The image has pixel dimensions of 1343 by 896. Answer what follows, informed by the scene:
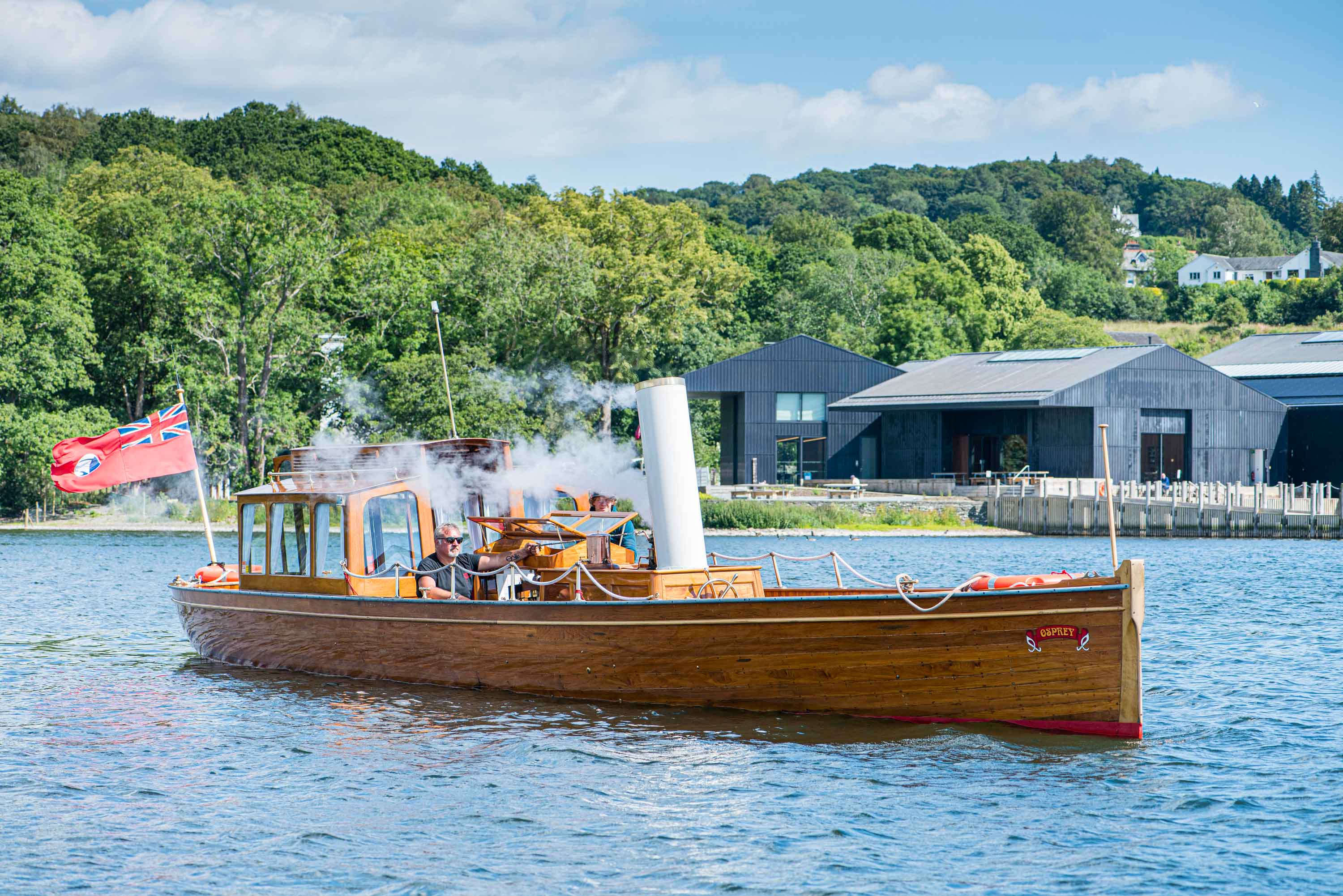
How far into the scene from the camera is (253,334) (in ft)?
199

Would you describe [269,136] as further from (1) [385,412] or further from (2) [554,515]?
(2) [554,515]

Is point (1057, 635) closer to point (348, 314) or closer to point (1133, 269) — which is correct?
point (348, 314)

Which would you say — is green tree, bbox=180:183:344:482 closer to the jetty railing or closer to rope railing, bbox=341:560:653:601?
the jetty railing

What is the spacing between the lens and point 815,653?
1537 cm

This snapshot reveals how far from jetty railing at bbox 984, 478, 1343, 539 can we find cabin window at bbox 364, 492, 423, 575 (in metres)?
40.8

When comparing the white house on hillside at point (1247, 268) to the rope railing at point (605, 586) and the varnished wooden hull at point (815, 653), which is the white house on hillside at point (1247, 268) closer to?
the rope railing at point (605, 586)

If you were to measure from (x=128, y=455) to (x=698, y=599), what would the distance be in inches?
445

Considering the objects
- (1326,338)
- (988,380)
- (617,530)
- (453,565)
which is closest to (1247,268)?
(1326,338)

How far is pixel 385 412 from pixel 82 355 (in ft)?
44.1

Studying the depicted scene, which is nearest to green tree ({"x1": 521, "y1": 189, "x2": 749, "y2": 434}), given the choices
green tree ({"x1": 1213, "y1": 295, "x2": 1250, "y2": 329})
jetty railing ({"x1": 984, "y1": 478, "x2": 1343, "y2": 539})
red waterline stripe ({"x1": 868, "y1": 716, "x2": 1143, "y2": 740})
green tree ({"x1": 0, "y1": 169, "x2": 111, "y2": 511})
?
jetty railing ({"x1": 984, "y1": 478, "x2": 1343, "y2": 539})

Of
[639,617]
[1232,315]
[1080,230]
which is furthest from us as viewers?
[1080,230]

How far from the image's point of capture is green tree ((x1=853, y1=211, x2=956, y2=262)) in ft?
401

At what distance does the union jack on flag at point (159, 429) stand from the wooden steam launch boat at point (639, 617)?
2.31 meters

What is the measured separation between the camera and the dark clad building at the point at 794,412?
68062mm
